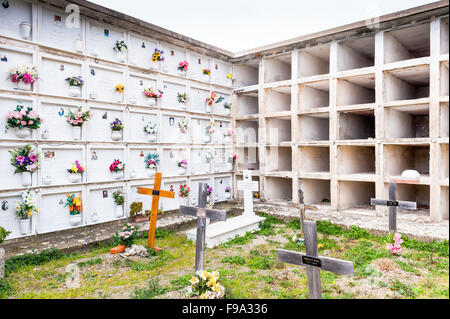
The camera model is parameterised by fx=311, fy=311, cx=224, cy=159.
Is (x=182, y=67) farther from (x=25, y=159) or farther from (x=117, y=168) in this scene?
(x=25, y=159)

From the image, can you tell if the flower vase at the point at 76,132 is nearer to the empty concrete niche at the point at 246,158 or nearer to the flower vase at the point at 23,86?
the flower vase at the point at 23,86


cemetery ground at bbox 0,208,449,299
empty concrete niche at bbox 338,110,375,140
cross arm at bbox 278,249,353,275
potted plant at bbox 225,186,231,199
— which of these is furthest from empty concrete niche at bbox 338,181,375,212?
cross arm at bbox 278,249,353,275

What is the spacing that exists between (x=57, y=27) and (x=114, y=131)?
2.26 m

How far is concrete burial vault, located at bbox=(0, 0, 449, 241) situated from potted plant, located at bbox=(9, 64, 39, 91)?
77 mm

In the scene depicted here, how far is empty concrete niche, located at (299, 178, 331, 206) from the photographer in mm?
8594

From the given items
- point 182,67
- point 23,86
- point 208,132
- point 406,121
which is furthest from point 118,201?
point 406,121

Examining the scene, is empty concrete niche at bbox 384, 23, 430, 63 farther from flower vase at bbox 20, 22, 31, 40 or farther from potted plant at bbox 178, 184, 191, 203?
flower vase at bbox 20, 22, 31, 40

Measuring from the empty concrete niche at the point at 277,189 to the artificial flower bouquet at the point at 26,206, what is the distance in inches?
231

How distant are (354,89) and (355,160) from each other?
190 cm

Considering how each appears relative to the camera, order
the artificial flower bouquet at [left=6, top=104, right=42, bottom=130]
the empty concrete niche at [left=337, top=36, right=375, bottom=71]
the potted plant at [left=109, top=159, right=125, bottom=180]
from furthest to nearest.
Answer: the empty concrete niche at [left=337, top=36, right=375, bottom=71] < the potted plant at [left=109, top=159, right=125, bottom=180] < the artificial flower bouquet at [left=6, top=104, right=42, bottom=130]

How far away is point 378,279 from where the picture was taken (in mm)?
4242

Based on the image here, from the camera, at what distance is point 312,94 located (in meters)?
8.80
